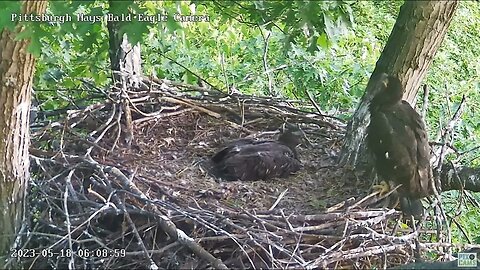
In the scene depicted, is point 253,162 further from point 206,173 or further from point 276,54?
point 276,54

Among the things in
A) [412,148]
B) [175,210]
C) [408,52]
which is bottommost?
[175,210]

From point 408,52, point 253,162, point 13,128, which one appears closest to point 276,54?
point 253,162

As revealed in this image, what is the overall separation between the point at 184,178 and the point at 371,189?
1115mm

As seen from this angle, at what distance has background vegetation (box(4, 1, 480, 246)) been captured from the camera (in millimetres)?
3195

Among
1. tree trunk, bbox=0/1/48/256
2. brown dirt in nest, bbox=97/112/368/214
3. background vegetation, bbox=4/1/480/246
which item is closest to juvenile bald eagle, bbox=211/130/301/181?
brown dirt in nest, bbox=97/112/368/214

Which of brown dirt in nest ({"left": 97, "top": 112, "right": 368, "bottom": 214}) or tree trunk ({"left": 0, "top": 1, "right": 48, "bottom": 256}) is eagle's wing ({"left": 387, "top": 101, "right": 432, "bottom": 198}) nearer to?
brown dirt in nest ({"left": 97, "top": 112, "right": 368, "bottom": 214})

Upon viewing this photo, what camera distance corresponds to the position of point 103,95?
4758 millimetres

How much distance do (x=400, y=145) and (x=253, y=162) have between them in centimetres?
90

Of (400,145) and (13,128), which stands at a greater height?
(13,128)

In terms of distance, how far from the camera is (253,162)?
4.32m

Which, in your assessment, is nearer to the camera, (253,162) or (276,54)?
(253,162)

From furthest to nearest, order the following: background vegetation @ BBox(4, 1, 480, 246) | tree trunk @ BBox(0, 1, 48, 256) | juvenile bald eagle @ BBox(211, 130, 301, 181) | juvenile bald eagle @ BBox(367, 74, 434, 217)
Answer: juvenile bald eagle @ BBox(211, 130, 301, 181), juvenile bald eagle @ BBox(367, 74, 434, 217), background vegetation @ BBox(4, 1, 480, 246), tree trunk @ BBox(0, 1, 48, 256)

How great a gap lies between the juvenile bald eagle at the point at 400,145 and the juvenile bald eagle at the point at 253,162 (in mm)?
551

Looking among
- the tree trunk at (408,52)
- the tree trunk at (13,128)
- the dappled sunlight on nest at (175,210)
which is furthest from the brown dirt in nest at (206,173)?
the tree trunk at (13,128)
